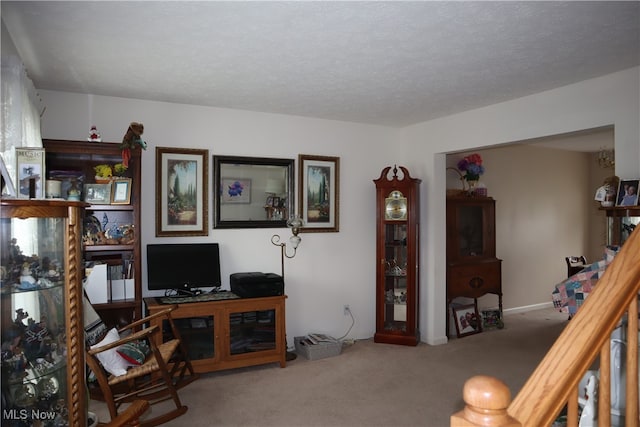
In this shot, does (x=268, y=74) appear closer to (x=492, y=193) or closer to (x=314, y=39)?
(x=314, y=39)

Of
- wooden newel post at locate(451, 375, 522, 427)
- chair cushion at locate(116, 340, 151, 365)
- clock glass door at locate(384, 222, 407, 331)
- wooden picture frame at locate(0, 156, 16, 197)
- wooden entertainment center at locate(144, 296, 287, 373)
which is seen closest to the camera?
wooden newel post at locate(451, 375, 522, 427)

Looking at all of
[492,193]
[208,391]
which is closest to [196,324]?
[208,391]

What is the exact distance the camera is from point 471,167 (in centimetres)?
550

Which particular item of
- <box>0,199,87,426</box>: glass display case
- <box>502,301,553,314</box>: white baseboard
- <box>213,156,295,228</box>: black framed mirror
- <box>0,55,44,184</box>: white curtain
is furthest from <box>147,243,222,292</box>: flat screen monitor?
<box>502,301,553,314</box>: white baseboard

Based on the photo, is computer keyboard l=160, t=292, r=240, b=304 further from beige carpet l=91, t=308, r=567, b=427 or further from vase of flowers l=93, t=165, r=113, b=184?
vase of flowers l=93, t=165, r=113, b=184

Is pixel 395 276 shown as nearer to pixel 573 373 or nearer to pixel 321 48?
pixel 321 48

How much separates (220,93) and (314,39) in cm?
145

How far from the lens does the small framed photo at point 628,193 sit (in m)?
2.98

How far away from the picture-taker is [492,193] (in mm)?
6141

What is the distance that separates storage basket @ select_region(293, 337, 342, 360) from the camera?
433 centimetres

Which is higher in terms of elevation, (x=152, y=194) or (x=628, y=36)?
(x=628, y=36)

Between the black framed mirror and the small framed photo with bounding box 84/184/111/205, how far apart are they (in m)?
1.00

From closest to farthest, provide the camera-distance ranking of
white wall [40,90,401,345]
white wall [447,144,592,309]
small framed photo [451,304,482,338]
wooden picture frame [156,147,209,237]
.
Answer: white wall [40,90,401,345] → wooden picture frame [156,147,209,237] → small framed photo [451,304,482,338] → white wall [447,144,592,309]

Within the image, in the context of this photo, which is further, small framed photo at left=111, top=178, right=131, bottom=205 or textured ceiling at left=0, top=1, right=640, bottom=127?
small framed photo at left=111, top=178, right=131, bottom=205
